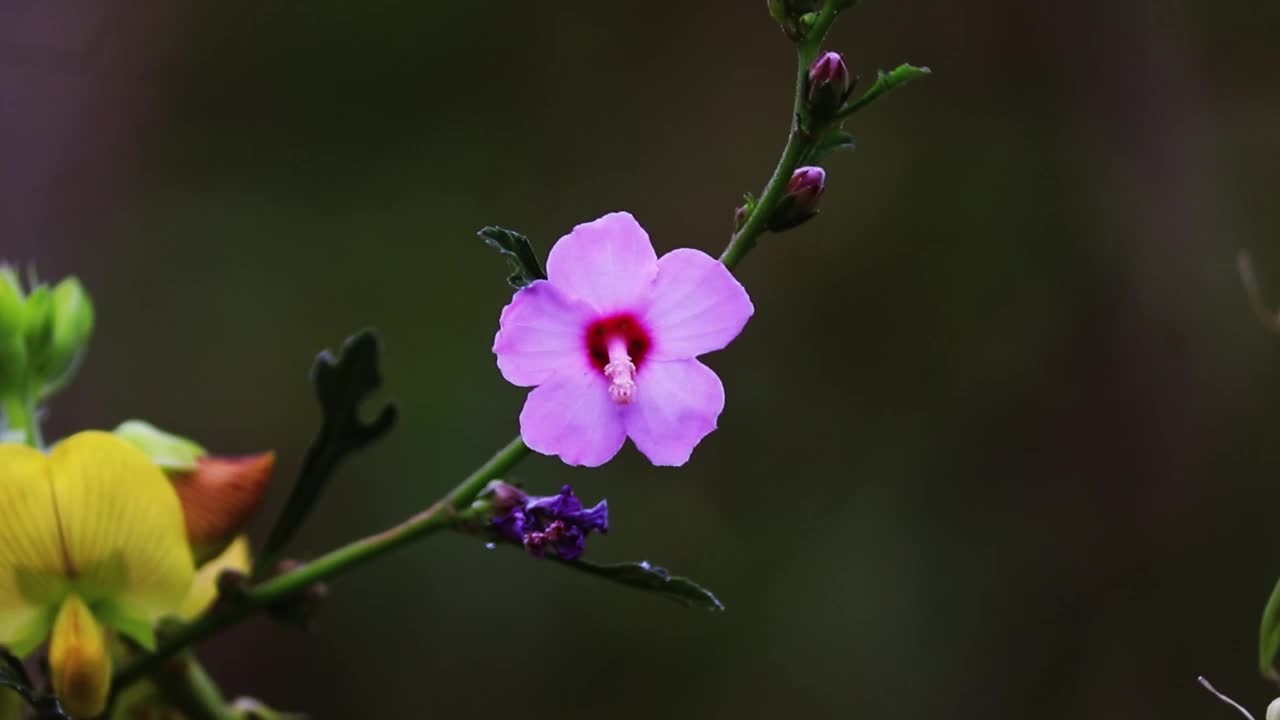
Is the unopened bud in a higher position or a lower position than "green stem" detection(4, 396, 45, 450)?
higher

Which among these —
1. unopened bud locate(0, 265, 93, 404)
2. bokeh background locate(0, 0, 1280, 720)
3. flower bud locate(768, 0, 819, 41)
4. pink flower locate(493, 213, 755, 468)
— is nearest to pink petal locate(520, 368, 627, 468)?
pink flower locate(493, 213, 755, 468)

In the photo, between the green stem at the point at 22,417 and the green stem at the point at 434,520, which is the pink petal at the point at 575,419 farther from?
the green stem at the point at 22,417

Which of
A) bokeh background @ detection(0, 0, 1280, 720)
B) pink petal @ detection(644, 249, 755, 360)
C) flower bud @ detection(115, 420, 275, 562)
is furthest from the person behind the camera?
bokeh background @ detection(0, 0, 1280, 720)

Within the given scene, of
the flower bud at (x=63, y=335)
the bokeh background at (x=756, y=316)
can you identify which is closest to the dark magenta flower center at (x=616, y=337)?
the flower bud at (x=63, y=335)

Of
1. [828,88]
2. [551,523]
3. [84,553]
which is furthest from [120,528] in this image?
[828,88]

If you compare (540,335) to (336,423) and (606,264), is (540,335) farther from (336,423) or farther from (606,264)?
(336,423)

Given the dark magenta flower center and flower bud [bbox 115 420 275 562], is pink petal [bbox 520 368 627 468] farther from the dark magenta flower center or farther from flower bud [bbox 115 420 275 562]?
flower bud [bbox 115 420 275 562]

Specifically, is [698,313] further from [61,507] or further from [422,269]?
[422,269]

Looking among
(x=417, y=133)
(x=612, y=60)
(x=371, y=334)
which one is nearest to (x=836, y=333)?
(x=612, y=60)
